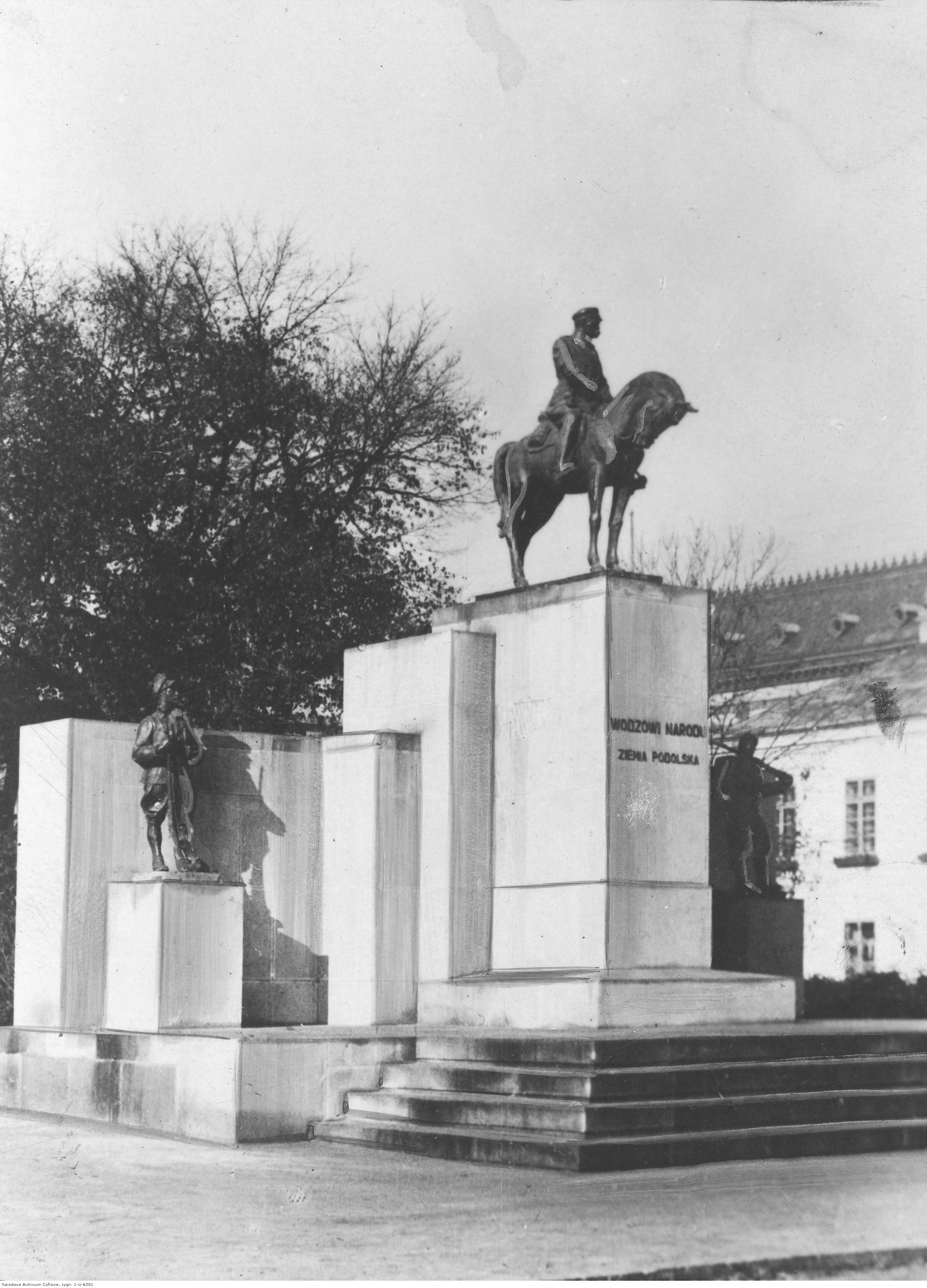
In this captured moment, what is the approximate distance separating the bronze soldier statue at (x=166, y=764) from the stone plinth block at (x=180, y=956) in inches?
28.2

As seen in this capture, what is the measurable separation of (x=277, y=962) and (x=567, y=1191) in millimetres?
6679

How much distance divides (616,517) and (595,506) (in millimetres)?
197

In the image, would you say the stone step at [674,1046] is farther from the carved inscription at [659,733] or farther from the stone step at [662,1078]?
the carved inscription at [659,733]

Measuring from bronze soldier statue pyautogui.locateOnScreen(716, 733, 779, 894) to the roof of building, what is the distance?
56.6 ft

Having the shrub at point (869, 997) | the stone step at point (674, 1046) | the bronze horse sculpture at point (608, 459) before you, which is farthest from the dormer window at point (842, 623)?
the stone step at point (674, 1046)

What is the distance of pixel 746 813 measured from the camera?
18.4 metres

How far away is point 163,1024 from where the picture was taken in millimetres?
14516

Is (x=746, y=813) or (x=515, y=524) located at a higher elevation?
(x=515, y=524)

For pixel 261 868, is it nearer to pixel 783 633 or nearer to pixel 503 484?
pixel 503 484

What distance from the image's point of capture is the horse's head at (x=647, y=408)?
14.9 m

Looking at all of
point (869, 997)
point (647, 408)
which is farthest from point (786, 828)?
point (647, 408)

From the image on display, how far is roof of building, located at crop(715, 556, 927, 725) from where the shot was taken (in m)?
38.0

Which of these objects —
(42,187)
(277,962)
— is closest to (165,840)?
(277,962)

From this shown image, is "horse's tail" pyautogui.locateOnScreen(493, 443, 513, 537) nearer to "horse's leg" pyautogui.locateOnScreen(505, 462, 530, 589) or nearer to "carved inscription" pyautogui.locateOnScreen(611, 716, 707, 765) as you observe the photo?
"horse's leg" pyautogui.locateOnScreen(505, 462, 530, 589)
